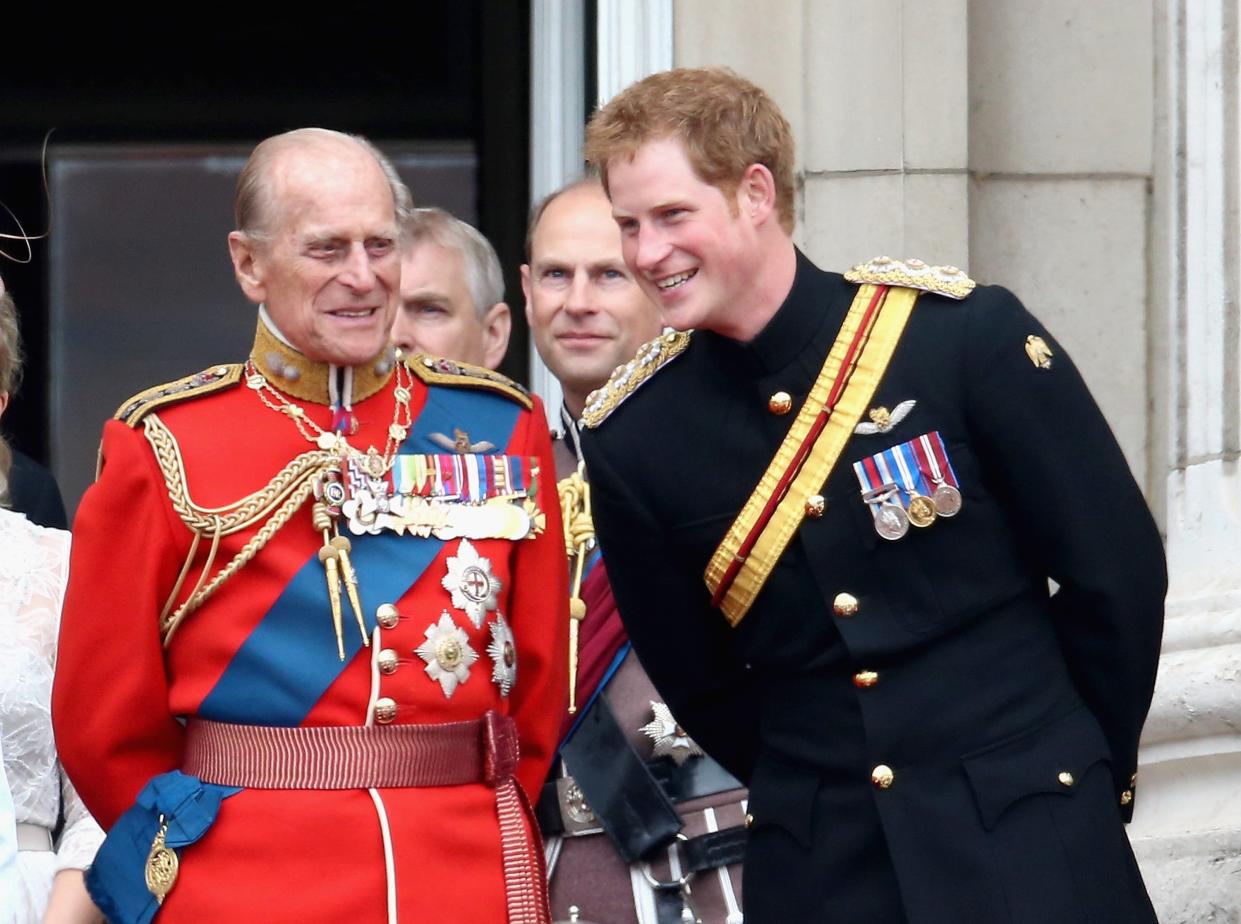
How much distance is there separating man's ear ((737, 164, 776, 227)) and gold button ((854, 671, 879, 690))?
59 centimetres

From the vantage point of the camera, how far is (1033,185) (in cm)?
539

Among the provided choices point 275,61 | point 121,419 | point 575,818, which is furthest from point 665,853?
point 275,61

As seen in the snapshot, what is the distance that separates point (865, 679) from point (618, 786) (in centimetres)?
86

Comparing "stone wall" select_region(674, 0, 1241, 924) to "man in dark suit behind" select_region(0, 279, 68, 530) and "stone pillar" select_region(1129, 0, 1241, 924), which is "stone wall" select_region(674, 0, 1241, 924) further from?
"man in dark suit behind" select_region(0, 279, 68, 530)

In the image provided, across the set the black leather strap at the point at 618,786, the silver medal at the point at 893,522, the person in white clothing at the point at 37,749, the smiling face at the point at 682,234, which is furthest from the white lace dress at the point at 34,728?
the silver medal at the point at 893,522

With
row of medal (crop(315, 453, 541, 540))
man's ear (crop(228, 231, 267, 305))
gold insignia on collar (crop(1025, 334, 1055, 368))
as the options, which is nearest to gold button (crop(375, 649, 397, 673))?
row of medal (crop(315, 453, 541, 540))

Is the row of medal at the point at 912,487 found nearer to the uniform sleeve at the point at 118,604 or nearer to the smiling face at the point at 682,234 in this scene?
the smiling face at the point at 682,234

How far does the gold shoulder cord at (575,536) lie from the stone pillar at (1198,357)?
149cm

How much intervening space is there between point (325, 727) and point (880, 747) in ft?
2.46

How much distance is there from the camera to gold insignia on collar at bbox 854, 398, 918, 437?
3188mm

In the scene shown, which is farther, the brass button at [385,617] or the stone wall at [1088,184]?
the stone wall at [1088,184]

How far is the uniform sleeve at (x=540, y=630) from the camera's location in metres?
3.58

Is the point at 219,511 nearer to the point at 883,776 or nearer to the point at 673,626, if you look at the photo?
the point at 673,626

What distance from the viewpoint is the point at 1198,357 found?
5.29m
